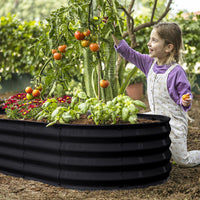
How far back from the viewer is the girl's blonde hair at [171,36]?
7.77 ft

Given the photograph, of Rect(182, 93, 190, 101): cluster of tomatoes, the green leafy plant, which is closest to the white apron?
Rect(182, 93, 190, 101): cluster of tomatoes

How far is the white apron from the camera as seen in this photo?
7.60ft

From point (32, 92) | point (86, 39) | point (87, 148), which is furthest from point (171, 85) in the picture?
point (32, 92)

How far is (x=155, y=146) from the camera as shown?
191 cm

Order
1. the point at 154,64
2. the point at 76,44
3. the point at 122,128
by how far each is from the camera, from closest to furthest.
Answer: the point at 122,128, the point at 76,44, the point at 154,64

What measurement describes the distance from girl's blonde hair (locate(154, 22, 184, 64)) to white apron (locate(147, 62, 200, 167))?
137 millimetres

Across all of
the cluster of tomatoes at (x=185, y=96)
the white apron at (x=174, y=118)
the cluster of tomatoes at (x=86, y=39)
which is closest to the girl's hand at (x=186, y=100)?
the cluster of tomatoes at (x=185, y=96)

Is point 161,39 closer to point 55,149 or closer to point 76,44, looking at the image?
point 76,44

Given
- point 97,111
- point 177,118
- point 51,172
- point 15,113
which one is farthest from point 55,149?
point 177,118

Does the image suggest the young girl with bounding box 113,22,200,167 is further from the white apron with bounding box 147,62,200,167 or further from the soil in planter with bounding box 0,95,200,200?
the soil in planter with bounding box 0,95,200,200

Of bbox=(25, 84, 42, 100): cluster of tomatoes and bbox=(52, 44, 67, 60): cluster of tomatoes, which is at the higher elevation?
bbox=(52, 44, 67, 60): cluster of tomatoes

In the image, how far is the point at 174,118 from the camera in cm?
234

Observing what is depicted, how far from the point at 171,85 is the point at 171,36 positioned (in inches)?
15.6

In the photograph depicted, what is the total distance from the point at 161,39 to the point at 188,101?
0.57 m
